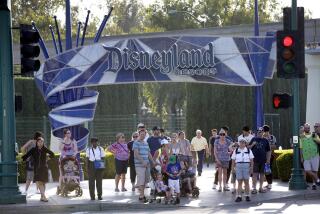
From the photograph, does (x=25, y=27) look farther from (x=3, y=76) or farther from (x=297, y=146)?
(x=297, y=146)

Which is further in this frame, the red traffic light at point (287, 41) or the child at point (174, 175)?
the red traffic light at point (287, 41)

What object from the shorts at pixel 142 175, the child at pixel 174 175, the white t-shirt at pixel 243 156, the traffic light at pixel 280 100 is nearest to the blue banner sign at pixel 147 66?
the traffic light at pixel 280 100

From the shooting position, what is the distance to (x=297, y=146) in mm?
25328

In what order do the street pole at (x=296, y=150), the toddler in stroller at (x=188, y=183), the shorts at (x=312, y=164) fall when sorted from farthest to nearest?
the shorts at (x=312, y=164) < the street pole at (x=296, y=150) < the toddler in stroller at (x=188, y=183)

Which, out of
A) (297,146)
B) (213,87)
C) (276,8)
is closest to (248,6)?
(276,8)

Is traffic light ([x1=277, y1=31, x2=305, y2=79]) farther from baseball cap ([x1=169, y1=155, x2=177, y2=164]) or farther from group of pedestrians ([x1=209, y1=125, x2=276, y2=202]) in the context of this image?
baseball cap ([x1=169, y1=155, x2=177, y2=164])

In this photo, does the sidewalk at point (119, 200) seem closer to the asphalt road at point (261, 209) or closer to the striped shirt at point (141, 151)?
the asphalt road at point (261, 209)

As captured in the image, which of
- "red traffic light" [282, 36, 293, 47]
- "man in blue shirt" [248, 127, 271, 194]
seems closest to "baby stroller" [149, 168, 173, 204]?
"man in blue shirt" [248, 127, 271, 194]

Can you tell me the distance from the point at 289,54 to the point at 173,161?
423 cm

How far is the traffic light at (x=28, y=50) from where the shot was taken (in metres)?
21.8

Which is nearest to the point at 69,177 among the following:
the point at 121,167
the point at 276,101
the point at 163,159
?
the point at 121,167

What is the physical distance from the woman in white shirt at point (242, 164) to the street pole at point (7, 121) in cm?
501

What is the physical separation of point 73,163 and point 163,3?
57441mm

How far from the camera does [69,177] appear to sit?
24.5 m
